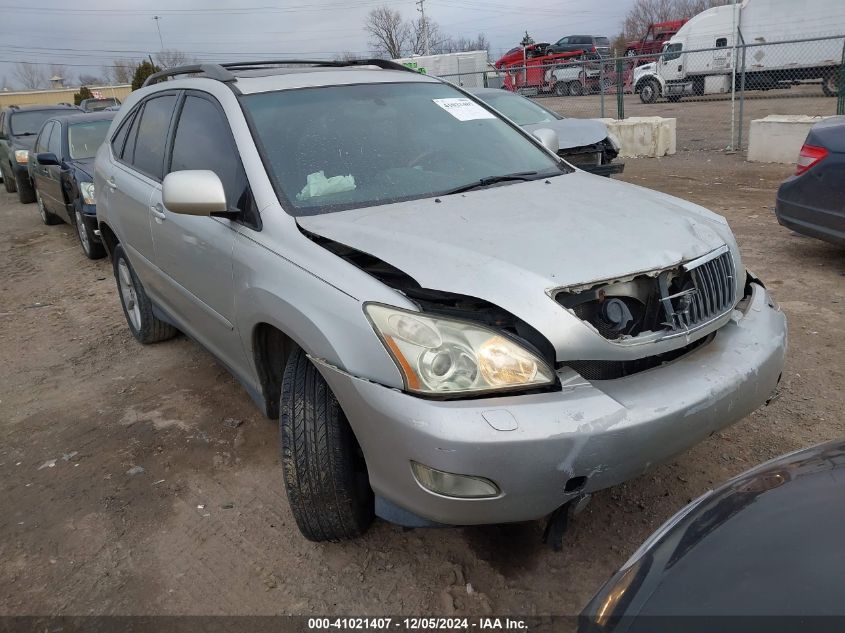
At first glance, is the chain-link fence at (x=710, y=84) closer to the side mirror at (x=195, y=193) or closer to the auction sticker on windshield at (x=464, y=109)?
the auction sticker on windshield at (x=464, y=109)

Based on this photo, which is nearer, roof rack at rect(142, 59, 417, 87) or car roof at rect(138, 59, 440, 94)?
car roof at rect(138, 59, 440, 94)

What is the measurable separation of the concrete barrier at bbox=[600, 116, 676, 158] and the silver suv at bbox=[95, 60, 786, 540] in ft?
34.0

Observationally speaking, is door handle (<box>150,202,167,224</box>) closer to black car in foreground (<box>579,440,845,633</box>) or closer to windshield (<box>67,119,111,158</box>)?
black car in foreground (<box>579,440,845,633</box>)

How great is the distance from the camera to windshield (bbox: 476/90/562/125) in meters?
9.19

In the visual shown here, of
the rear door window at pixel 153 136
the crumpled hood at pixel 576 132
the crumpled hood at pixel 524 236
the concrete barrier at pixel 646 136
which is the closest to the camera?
the crumpled hood at pixel 524 236

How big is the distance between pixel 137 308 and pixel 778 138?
1002cm

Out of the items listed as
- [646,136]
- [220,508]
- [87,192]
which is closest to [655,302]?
[220,508]

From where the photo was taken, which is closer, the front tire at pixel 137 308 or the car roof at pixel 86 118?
the front tire at pixel 137 308

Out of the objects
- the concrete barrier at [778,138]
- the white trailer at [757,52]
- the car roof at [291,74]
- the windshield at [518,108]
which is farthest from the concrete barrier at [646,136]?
the car roof at [291,74]

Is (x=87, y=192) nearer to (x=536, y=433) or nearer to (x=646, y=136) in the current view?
(x=536, y=433)

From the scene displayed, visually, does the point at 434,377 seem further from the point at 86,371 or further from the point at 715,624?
the point at 86,371

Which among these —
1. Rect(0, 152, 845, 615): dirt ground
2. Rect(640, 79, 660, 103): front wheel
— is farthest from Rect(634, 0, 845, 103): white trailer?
Rect(0, 152, 845, 615): dirt ground

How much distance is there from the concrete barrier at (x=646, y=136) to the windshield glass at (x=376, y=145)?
32.9 feet

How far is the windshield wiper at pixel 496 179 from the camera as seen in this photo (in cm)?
302
